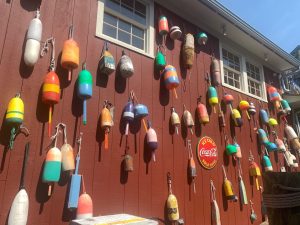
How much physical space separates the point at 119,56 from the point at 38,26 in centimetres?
136

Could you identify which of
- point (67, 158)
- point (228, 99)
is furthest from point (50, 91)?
point (228, 99)

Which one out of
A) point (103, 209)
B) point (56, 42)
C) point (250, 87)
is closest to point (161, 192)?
point (103, 209)

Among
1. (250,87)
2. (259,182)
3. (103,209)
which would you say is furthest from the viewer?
(250,87)

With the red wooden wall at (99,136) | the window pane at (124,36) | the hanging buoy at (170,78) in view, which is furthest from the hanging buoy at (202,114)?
the window pane at (124,36)

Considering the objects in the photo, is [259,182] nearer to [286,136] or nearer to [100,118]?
[286,136]

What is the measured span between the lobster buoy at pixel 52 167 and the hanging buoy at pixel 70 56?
1.13 meters

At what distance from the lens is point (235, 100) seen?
6.48 metres

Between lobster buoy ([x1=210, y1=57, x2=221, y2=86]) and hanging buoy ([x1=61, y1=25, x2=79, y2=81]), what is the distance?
10.9 feet

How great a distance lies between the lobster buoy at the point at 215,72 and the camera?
5.99 metres

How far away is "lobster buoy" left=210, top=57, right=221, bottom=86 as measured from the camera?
5993 mm

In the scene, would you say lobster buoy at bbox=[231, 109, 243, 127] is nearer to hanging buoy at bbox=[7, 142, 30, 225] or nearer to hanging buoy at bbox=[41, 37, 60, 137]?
hanging buoy at bbox=[41, 37, 60, 137]

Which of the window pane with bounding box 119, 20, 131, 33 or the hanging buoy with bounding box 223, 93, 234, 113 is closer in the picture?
the window pane with bounding box 119, 20, 131, 33

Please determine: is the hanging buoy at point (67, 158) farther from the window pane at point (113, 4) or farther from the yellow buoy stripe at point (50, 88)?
the window pane at point (113, 4)

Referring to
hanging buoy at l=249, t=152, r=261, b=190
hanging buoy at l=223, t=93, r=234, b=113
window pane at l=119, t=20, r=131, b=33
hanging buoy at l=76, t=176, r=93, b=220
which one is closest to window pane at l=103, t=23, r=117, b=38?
window pane at l=119, t=20, r=131, b=33
